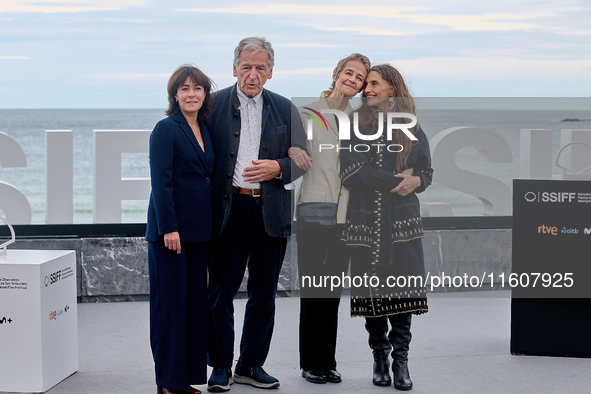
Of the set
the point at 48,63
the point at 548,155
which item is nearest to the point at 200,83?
the point at 548,155

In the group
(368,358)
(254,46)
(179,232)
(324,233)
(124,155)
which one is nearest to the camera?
(179,232)

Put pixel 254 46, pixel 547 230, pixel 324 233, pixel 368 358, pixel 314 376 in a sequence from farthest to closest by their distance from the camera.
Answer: pixel 547 230
pixel 368 358
pixel 314 376
pixel 324 233
pixel 254 46

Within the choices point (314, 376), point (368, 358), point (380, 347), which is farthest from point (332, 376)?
point (368, 358)

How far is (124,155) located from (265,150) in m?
26.2

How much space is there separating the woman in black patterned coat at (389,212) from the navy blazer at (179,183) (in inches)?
26.3

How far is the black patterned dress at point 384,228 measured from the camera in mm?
3182

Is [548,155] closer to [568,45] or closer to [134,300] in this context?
[134,300]

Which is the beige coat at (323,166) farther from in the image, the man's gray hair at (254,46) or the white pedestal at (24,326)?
the white pedestal at (24,326)

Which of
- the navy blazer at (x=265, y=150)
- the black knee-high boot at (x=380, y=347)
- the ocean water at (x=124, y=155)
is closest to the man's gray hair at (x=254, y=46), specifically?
the navy blazer at (x=265, y=150)

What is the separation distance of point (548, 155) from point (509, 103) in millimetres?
1675

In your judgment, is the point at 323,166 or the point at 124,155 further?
the point at 124,155

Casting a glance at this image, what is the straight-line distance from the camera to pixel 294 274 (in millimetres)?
5090

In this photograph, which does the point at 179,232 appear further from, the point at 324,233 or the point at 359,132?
the point at 359,132

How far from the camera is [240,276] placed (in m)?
3.22
